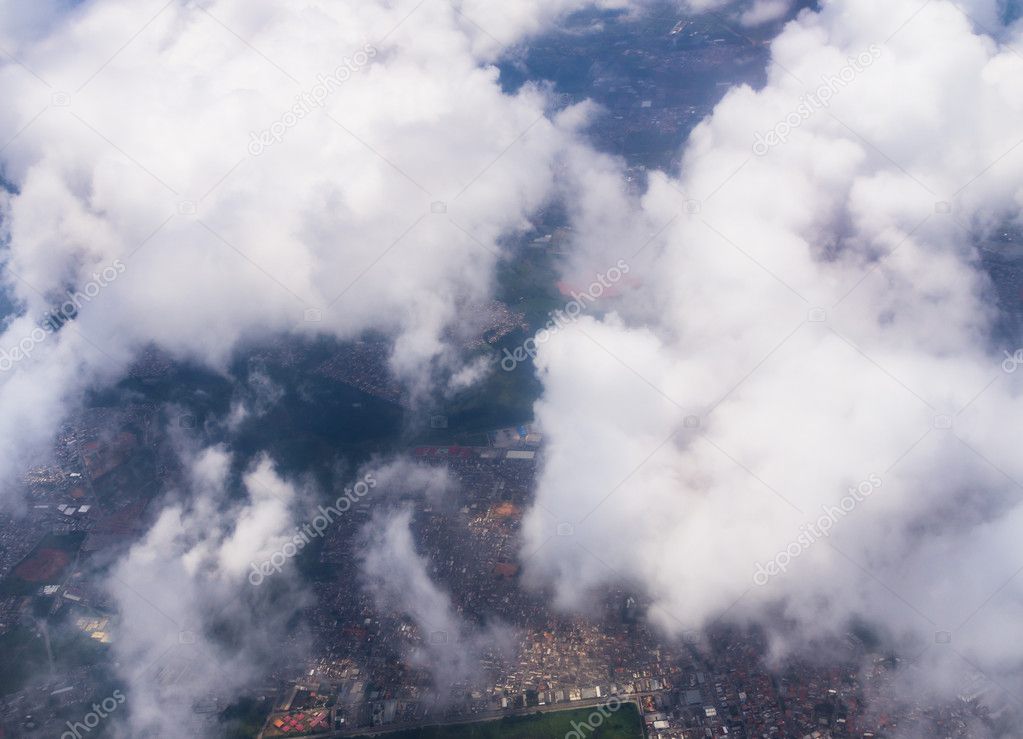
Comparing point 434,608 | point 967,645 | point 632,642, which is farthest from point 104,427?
point 967,645

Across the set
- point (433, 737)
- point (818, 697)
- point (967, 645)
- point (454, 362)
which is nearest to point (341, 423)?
point (454, 362)

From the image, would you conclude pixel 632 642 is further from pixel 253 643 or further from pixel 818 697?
→ pixel 253 643

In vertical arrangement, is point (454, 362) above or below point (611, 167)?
below

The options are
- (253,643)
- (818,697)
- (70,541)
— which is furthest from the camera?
(70,541)

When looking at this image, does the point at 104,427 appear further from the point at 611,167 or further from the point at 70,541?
the point at 611,167

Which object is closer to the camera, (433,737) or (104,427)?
(433,737)

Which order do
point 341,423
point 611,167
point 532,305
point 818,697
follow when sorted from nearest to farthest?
point 818,697, point 341,423, point 532,305, point 611,167
